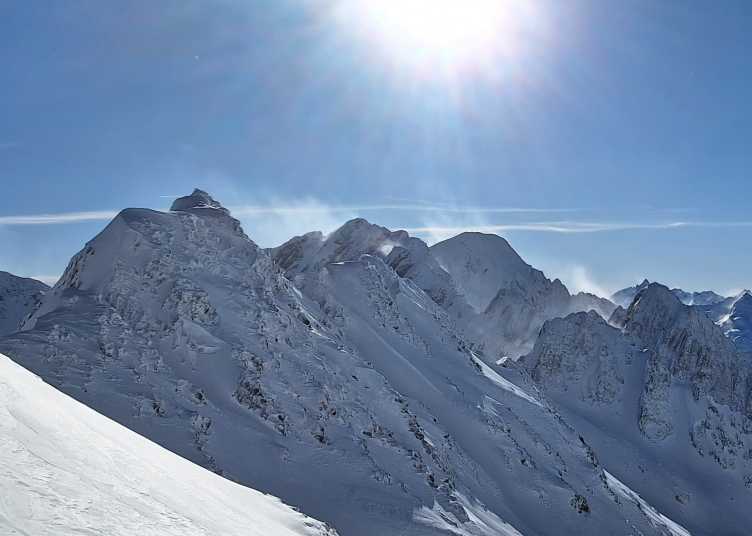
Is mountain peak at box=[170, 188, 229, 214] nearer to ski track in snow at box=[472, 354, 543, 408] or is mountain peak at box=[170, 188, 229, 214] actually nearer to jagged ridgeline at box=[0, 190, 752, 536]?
jagged ridgeline at box=[0, 190, 752, 536]

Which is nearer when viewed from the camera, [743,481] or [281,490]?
[281,490]

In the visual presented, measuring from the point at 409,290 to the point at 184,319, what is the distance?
54.1 m

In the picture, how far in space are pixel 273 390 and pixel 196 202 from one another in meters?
24.0

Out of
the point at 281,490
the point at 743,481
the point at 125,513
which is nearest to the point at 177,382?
the point at 281,490

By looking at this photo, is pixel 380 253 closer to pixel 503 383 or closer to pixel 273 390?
pixel 503 383


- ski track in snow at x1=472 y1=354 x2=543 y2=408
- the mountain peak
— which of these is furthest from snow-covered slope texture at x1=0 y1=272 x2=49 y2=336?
ski track in snow at x1=472 y1=354 x2=543 y2=408

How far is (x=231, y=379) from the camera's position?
44.2 m

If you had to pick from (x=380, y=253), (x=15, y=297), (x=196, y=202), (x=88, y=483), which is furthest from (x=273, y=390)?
(x=380, y=253)

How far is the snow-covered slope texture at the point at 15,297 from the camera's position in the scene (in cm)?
12362

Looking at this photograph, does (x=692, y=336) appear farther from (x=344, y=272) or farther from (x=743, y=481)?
(x=344, y=272)

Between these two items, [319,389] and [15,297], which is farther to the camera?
[15,297]

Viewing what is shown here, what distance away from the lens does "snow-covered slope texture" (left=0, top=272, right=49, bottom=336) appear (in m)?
124

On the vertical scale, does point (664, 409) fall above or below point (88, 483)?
above

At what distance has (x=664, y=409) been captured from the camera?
443ft
